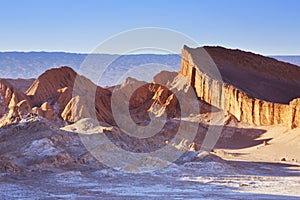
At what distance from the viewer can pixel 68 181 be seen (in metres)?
23.7

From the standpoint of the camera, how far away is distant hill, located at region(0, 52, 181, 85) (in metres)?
163

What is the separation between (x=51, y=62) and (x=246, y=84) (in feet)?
407

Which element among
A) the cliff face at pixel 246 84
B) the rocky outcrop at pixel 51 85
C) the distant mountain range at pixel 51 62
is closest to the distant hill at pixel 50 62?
the distant mountain range at pixel 51 62

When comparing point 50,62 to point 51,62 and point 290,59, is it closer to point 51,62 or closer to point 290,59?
point 51,62

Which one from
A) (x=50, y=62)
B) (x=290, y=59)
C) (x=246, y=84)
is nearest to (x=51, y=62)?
(x=50, y=62)

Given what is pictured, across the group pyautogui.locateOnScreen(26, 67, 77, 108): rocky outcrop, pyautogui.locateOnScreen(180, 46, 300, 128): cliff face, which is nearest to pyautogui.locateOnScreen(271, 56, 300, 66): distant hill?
pyautogui.locateOnScreen(180, 46, 300, 128): cliff face

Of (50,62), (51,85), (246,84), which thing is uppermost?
(50,62)

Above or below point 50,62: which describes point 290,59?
above

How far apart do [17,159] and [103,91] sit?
2949 centimetres

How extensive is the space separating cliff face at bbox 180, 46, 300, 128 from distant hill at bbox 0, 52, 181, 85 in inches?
3747

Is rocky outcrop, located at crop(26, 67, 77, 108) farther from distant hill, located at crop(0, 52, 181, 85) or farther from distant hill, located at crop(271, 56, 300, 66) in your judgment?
distant hill, located at crop(271, 56, 300, 66)

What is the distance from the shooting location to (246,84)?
56.4m

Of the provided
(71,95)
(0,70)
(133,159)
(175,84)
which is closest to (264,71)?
(175,84)

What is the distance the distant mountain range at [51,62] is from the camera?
163125 mm
